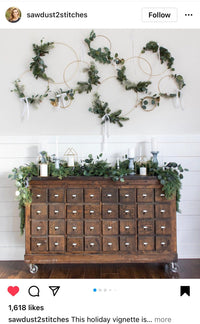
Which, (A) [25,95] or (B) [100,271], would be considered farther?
(A) [25,95]

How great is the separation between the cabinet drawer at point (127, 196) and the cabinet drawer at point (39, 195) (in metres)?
0.76

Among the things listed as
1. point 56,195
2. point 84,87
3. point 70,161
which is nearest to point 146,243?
point 56,195

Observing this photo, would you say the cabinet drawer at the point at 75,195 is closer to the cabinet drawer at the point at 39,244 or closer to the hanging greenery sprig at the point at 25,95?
the cabinet drawer at the point at 39,244

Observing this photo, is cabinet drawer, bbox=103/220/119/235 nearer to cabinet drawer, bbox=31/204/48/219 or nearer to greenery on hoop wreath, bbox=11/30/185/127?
cabinet drawer, bbox=31/204/48/219

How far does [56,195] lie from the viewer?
2982mm

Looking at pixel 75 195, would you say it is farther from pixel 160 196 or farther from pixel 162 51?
pixel 162 51

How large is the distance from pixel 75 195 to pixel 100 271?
850mm

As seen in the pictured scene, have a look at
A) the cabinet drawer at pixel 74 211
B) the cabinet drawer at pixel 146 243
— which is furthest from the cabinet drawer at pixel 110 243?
the cabinet drawer at pixel 74 211

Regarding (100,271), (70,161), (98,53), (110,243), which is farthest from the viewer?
(98,53)

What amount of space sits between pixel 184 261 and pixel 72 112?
2.16 meters

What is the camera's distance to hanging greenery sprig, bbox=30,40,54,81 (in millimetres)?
3435
